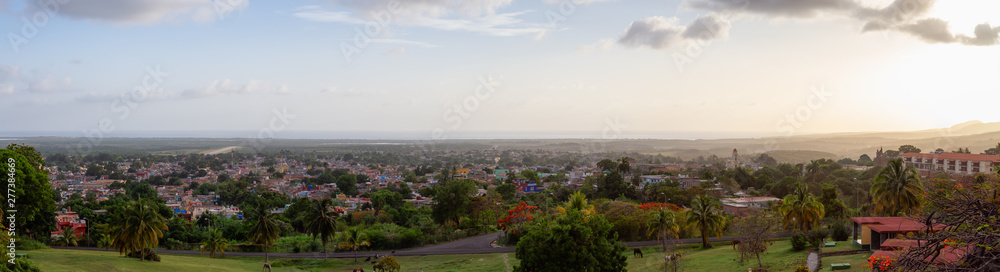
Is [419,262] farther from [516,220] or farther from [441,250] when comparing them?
[516,220]

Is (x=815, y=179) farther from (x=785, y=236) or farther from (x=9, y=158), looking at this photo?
(x=9, y=158)

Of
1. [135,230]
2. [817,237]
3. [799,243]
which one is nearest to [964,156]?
[817,237]

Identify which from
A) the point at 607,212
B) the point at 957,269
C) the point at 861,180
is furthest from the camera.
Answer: the point at 861,180

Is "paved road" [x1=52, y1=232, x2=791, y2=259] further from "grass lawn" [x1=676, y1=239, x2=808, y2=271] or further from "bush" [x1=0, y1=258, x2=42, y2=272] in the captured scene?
"bush" [x1=0, y1=258, x2=42, y2=272]

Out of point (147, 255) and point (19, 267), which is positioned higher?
point (19, 267)

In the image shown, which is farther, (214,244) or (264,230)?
(214,244)

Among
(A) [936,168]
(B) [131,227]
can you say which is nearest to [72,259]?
(B) [131,227]

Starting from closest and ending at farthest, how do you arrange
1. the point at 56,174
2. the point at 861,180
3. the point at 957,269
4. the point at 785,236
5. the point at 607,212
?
the point at 957,269, the point at 785,236, the point at 607,212, the point at 861,180, the point at 56,174
